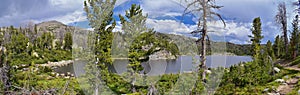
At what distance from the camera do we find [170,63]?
22.1 feet

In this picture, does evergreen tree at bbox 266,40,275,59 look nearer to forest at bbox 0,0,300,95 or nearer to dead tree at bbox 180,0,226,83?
forest at bbox 0,0,300,95

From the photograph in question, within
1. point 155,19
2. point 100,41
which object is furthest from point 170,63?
point 100,41

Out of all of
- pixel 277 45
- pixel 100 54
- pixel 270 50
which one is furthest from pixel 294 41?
pixel 100 54

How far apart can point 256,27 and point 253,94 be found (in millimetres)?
10298

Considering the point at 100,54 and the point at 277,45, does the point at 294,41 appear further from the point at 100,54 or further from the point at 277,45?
the point at 100,54

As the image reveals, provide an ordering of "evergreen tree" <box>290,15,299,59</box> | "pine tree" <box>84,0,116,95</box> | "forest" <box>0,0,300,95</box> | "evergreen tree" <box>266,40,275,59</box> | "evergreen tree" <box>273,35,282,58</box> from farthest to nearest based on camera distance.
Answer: "evergreen tree" <box>273,35,282,58</box>, "evergreen tree" <box>266,40,275,59</box>, "evergreen tree" <box>290,15,299,59</box>, "pine tree" <box>84,0,116,95</box>, "forest" <box>0,0,300,95</box>

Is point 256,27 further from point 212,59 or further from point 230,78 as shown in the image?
point 212,59

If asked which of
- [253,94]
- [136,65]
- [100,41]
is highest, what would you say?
[100,41]

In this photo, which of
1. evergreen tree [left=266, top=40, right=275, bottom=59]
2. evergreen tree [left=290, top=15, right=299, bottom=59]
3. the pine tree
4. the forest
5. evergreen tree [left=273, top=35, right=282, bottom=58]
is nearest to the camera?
the forest

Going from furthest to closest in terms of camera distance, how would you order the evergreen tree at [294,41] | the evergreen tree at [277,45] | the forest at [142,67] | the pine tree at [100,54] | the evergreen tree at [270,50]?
the evergreen tree at [277,45] → the evergreen tree at [270,50] → the evergreen tree at [294,41] → the pine tree at [100,54] → the forest at [142,67]

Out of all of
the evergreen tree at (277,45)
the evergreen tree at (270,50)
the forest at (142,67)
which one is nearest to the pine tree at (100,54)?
the forest at (142,67)

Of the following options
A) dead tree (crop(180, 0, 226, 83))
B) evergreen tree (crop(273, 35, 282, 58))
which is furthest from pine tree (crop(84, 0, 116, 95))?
evergreen tree (crop(273, 35, 282, 58))

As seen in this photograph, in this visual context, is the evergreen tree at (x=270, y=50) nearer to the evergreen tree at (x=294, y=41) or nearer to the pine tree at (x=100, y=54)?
the evergreen tree at (x=294, y=41)

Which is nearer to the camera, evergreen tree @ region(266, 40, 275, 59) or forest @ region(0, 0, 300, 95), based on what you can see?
forest @ region(0, 0, 300, 95)
